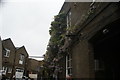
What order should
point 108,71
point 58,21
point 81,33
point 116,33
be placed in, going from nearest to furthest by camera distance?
point 116,33 < point 108,71 < point 81,33 < point 58,21

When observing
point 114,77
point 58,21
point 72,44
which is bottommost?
Result: point 114,77

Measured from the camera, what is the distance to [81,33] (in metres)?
6.15

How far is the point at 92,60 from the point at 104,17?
5.07 feet

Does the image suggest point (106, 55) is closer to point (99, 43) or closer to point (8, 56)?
point (99, 43)

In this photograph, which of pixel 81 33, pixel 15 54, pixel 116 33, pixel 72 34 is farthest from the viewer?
pixel 15 54

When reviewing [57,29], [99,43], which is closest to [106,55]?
[99,43]

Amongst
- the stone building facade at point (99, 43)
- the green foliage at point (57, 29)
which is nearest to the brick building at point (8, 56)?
the green foliage at point (57, 29)

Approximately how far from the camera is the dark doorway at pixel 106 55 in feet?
16.1

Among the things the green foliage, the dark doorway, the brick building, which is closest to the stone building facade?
the dark doorway

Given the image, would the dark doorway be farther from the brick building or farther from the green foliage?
the brick building

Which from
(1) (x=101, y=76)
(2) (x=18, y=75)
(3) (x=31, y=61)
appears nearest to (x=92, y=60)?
(1) (x=101, y=76)

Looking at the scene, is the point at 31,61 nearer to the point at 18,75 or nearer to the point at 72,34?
the point at 18,75

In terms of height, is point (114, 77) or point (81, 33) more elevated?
point (81, 33)

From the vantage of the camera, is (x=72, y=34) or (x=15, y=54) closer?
(x=72, y=34)
